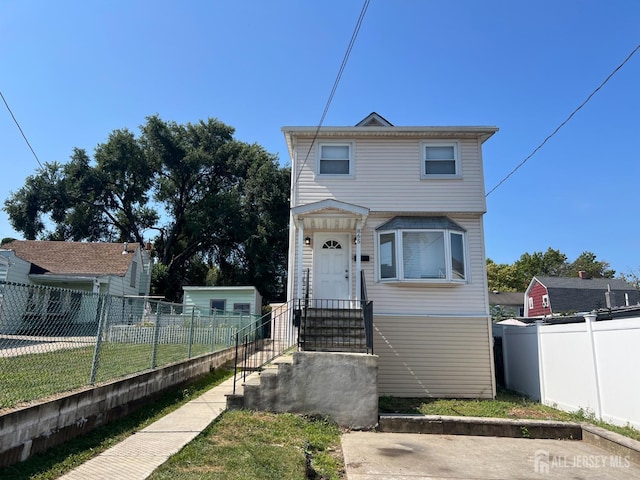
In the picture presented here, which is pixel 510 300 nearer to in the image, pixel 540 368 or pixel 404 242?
pixel 540 368

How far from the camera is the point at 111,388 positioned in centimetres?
544

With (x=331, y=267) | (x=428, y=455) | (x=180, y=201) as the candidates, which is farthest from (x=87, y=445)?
(x=180, y=201)

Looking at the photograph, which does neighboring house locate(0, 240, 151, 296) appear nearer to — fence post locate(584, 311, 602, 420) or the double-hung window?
the double-hung window

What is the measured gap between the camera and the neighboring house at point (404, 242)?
32.2 ft

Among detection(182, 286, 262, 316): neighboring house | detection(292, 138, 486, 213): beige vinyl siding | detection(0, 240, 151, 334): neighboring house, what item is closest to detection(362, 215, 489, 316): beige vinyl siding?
detection(292, 138, 486, 213): beige vinyl siding

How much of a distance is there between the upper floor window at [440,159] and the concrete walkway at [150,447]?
7.71m

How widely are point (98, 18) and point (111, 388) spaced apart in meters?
7.70

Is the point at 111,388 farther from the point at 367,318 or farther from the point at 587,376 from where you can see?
the point at 587,376

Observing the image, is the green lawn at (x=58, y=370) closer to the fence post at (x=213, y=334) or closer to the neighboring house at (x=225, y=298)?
the fence post at (x=213, y=334)

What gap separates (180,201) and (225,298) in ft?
48.4

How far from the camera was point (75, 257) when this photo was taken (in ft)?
67.6

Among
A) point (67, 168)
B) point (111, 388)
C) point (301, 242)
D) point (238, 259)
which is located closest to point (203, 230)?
point (238, 259)

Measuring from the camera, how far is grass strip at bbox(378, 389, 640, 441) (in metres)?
7.23

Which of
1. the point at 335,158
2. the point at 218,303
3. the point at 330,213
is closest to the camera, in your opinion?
the point at 330,213
